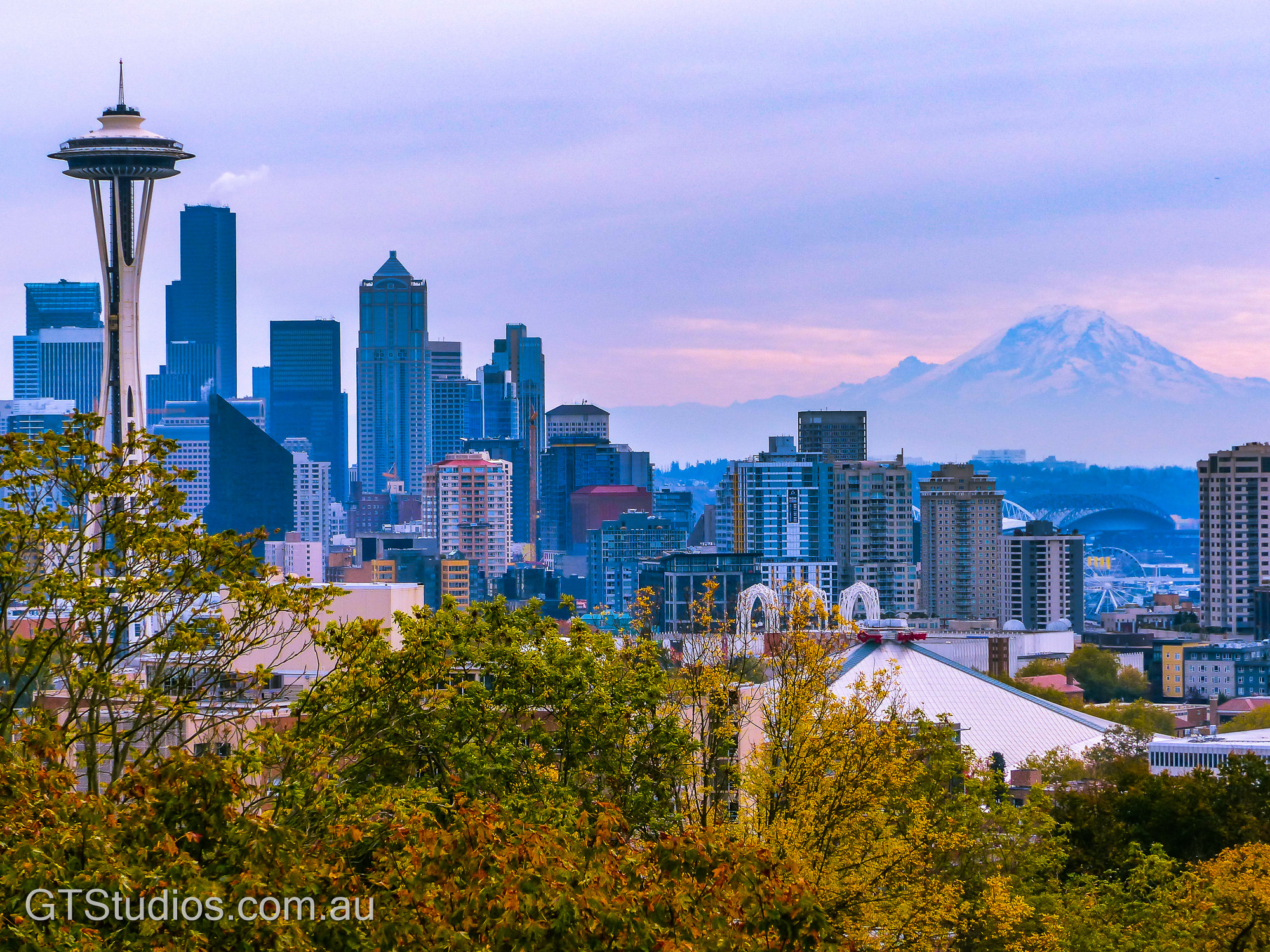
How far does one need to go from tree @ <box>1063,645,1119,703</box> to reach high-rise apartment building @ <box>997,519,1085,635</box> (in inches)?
2096

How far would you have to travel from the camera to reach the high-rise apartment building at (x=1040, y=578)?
7028 inches

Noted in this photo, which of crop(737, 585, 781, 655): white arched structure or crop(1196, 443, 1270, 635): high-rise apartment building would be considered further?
crop(1196, 443, 1270, 635): high-rise apartment building

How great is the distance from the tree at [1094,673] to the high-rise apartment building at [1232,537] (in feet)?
148

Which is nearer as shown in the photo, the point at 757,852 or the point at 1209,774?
the point at 757,852

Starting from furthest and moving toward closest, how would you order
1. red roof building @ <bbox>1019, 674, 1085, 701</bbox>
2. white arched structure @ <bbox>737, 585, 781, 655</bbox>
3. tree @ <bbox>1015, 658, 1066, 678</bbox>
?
tree @ <bbox>1015, 658, 1066, 678</bbox> < red roof building @ <bbox>1019, 674, 1085, 701</bbox> < white arched structure @ <bbox>737, 585, 781, 655</bbox>

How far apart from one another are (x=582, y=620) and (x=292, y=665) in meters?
22.5

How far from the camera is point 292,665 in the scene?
40969mm

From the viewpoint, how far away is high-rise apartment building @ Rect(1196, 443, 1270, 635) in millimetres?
163250

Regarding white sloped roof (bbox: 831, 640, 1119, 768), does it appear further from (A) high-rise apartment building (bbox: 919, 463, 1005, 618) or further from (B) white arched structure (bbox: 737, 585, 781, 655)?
(A) high-rise apartment building (bbox: 919, 463, 1005, 618)

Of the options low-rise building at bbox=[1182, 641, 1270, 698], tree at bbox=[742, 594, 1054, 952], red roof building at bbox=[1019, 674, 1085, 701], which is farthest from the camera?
low-rise building at bbox=[1182, 641, 1270, 698]

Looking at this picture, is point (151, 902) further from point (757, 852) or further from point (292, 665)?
point (292, 665)

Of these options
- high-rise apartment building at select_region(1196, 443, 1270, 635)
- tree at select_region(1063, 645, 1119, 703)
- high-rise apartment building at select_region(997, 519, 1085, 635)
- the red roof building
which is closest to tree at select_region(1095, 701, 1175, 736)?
the red roof building

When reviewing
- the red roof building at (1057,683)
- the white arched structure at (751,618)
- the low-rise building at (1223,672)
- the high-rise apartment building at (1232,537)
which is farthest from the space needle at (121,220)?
the high-rise apartment building at (1232,537)

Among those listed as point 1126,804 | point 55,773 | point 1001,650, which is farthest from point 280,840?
point 1001,650
